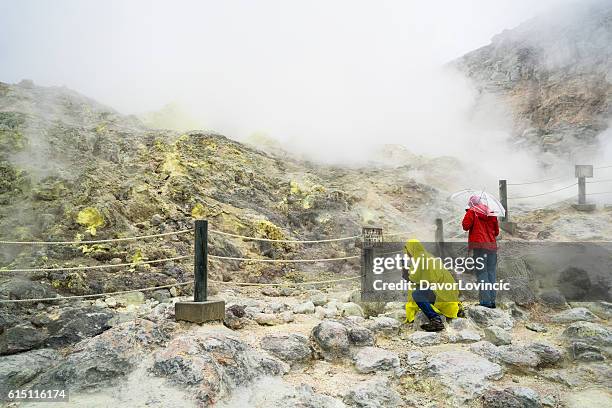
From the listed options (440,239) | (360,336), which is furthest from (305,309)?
(440,239)

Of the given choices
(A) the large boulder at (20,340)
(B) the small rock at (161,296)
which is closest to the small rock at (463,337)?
(A) the large boulder at (20,340)

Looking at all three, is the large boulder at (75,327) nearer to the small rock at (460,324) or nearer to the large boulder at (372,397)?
the large boulder at (372,397)

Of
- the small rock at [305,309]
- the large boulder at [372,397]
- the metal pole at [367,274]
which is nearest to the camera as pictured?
the large boulder at [372,397]

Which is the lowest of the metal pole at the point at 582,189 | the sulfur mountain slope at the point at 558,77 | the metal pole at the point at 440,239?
the metal pole at the point at 440,239

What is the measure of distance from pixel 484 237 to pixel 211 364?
3528 millimetres

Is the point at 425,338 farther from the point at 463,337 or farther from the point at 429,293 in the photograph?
the point at 429,293

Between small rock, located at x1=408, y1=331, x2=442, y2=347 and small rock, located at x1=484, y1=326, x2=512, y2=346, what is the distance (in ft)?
1.60

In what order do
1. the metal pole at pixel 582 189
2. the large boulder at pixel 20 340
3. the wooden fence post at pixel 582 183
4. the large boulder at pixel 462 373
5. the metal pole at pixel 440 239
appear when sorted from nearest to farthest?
the large boulder at pixel 462 373
the large boulder at pixel 20 340
the metal pole at pixel 440 239
the wooden fence post at pixel 582 183
the metal pole at pixel 582 189

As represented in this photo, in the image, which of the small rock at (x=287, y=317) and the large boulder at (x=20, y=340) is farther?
the small rock at (x=287, y=317)

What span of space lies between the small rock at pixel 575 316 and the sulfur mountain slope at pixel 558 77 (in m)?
15.8

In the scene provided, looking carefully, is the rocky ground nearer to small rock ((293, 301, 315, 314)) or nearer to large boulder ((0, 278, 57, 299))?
small rock ((293, 301, 315, 314))

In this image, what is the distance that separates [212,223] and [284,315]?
14.4 ft

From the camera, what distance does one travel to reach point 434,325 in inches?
174

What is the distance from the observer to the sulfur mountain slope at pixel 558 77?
18.4 meters
